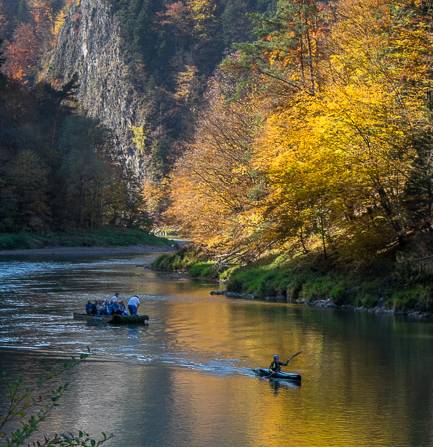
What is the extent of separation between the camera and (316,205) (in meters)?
39.2

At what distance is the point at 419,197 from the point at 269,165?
37.4 ft

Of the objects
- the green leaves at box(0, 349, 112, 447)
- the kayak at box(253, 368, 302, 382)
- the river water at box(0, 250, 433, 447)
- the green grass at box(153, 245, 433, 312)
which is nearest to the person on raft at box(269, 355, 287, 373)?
the kayak at box(253, 368, 302, 382)

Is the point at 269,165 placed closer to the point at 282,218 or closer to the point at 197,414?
the point at 282,218

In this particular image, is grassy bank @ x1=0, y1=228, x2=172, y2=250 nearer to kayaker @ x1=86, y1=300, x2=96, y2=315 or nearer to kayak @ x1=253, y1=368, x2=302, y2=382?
kayaker @ x1=86, y1=300, x2=96, y2=315

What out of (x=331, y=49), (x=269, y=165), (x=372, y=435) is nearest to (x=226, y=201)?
(x=269, y=165)

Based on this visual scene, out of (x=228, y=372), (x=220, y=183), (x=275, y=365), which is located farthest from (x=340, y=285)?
(x=220, y=183)

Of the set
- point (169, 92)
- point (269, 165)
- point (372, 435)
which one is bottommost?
point (372, 435)

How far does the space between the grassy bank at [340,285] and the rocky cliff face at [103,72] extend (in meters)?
100

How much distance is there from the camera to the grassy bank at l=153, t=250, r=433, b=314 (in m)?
33.5

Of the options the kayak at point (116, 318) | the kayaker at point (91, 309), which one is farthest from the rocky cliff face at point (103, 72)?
the kayak at point (116, 318)

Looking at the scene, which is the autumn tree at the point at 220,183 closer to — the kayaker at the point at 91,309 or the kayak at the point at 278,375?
the kayaker at the point at 91,309

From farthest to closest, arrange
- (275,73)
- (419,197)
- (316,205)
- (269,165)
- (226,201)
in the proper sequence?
(226,201), (275,73), (269,165), (316,205), (419,197)

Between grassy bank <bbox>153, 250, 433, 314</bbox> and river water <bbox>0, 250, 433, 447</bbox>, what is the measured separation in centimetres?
162

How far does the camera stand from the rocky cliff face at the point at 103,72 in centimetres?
14700
